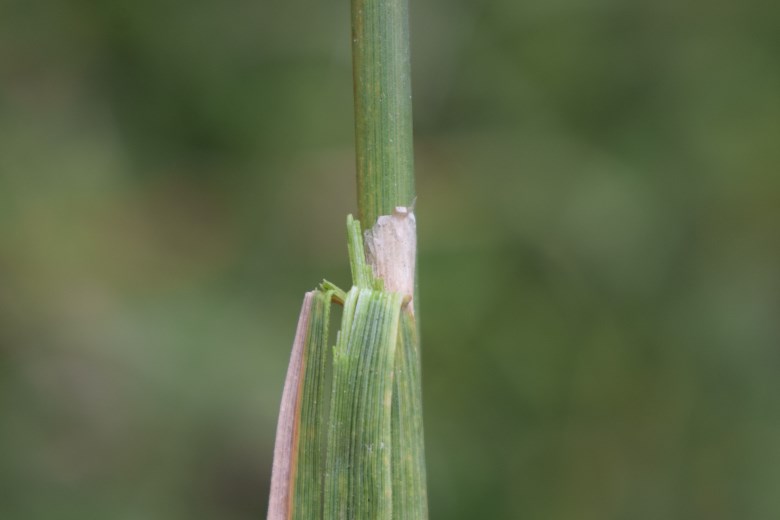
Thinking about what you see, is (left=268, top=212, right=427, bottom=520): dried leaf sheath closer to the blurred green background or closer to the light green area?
the light green area

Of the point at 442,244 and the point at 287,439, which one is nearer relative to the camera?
the point at 287,439

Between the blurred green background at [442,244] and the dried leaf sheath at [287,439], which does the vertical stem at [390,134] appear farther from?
the blurred green background at [442,244]

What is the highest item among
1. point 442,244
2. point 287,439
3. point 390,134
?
point 442,244

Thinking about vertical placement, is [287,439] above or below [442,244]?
below

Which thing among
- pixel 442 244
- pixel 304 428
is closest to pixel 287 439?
pixel 304 428

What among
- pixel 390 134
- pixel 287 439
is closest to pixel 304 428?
pixel 287 439

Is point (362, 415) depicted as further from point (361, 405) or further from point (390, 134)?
point (390, 134)
